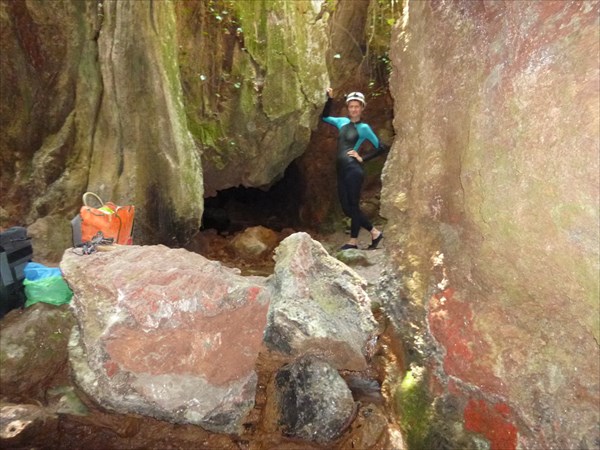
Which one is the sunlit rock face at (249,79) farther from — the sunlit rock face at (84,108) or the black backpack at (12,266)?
the black backpack at (12,266)

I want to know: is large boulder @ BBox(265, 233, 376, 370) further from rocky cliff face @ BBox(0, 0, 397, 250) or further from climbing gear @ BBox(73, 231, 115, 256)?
rocky cliff face @ BBox(0, 0, 397, 250)

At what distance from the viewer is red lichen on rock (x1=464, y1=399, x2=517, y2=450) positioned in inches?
67.4

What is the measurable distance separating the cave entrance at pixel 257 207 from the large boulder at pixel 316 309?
601 cm

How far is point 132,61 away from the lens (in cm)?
455

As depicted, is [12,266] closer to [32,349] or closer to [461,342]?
[32,349]

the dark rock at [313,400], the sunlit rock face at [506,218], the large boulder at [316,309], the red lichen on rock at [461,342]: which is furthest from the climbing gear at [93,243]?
the red lichen on rock at [461,342]

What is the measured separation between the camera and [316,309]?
9.56 ft

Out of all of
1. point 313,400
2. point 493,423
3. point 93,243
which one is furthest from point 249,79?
point 493,423

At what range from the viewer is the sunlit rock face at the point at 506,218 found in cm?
140

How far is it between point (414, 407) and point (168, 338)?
62.4 inches

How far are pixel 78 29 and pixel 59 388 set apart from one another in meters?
4.11

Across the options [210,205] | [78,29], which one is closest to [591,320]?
[78,29]

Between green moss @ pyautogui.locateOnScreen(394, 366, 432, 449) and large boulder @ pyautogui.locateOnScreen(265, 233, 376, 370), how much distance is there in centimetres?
64

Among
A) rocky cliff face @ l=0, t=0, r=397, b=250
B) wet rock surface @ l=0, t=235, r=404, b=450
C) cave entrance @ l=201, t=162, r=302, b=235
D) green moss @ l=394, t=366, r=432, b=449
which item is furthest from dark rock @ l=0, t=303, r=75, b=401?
cave entrance @ l=201, t=162, r=302, b=235
